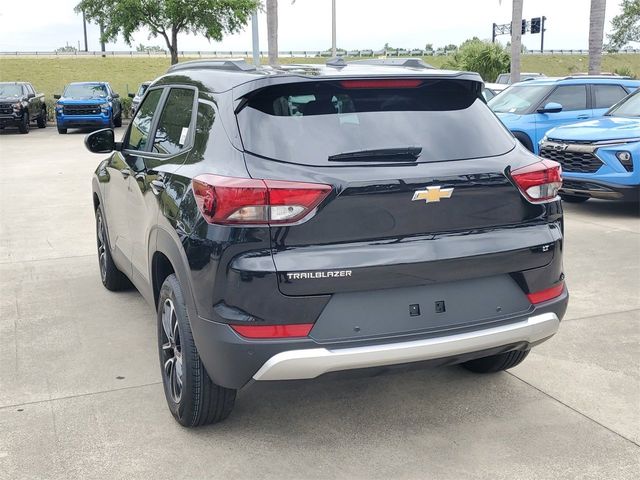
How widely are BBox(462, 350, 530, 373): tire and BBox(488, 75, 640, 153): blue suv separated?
26.1 ft

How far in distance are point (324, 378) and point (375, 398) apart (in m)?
1.00

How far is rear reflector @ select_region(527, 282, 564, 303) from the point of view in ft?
10.9

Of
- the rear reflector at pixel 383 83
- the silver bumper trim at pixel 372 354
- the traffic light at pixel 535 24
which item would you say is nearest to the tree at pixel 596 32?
the rear reflector at pixel 383 83

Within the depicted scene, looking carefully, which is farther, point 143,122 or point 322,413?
point 143,122

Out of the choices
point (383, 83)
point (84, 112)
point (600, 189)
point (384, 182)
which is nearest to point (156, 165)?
point (383, 83)

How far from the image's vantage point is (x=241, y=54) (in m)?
82.3

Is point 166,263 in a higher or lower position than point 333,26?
lower

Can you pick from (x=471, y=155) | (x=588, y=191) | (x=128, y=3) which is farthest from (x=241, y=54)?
(x=471, y=155)

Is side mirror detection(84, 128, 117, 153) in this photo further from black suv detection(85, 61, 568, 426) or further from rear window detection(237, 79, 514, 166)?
rear window detection(237, 79, 514, 166)

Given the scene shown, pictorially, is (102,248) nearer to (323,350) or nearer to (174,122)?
(174,122)

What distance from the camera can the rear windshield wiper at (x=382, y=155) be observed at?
307 centimetres

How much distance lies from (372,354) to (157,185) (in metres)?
1.54

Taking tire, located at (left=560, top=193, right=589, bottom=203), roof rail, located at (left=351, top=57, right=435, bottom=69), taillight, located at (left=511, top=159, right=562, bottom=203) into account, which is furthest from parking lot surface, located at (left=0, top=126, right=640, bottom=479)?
tire, located at (left=560, top=193, right=589, bottom=203)

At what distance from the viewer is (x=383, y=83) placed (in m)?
3.27
